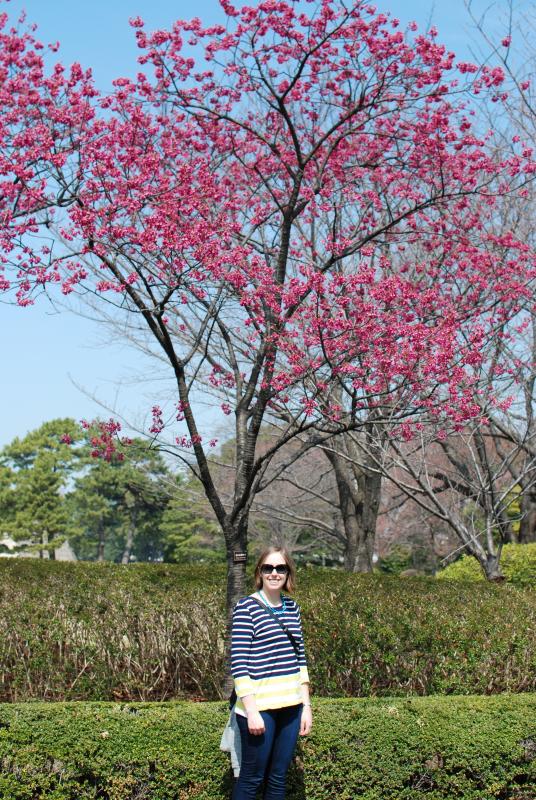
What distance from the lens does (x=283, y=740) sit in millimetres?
4102

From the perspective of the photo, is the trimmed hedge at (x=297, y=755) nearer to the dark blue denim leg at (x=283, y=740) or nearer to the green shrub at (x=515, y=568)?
the dark blue denim leg at (x=283, y=740)

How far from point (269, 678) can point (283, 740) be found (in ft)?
1.13

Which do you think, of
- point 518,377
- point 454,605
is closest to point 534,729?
point 454,605

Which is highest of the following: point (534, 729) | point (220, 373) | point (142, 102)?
point (142, 102)

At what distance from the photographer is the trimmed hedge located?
187 inches

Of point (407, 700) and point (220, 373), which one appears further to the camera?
point (220, 373)

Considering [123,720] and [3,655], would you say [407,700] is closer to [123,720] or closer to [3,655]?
[123,720]

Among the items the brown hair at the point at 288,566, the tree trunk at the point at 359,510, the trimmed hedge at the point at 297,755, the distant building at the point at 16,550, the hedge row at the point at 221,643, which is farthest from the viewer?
the distant building at the point at 16,550

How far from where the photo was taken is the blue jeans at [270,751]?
4.04m

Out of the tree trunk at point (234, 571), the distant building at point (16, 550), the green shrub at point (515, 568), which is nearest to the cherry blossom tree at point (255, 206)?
the tree trunk at point (234, 571)

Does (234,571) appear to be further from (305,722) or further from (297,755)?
(305,722)

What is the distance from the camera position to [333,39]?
8516 mm

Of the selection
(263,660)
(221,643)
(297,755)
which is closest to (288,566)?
(263,660)

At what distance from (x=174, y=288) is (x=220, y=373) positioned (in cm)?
224
